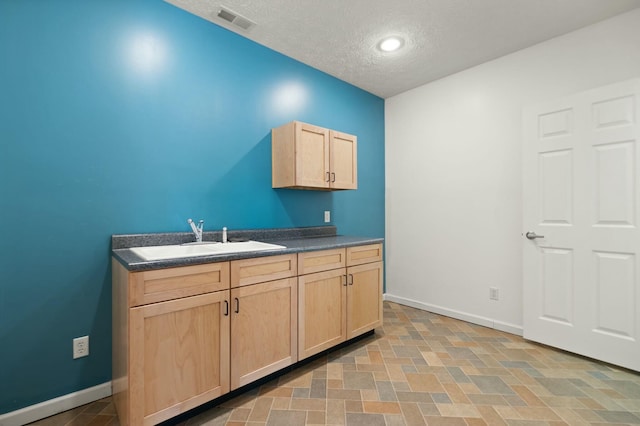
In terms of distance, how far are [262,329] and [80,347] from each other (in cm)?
108

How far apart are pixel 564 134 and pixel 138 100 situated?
10.7 ft

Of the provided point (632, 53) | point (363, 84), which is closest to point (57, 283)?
point (363, 84)

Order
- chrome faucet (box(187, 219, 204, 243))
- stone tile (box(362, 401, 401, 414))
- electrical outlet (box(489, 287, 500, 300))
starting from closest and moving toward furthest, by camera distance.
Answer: stone tile (box(362, 401, 401, 414)), chrome faucet (box(187, 219, 204, 243)), electrical outlet (box(489, 287, 500, 300))

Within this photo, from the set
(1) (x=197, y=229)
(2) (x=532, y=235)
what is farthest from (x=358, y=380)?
(2) (x=532, y=235)

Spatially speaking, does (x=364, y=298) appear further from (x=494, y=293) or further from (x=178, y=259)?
(x=178, y=259)

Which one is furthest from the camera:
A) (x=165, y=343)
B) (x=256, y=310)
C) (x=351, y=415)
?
(x=256, y=310)

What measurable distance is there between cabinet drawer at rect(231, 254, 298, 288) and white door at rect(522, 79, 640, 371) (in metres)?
2.13

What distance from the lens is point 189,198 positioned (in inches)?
83.3

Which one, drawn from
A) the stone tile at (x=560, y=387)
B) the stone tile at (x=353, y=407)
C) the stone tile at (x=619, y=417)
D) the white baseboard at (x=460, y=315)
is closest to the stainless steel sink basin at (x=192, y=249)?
the stone tile at (x=353, y=407)

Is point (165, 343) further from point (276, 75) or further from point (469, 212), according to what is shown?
point (469, 212)

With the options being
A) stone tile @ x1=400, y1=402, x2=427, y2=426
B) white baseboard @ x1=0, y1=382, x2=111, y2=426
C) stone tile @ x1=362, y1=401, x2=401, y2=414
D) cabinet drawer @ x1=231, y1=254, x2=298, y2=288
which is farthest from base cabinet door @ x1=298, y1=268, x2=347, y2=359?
white baseboard @ x1=0, y1=382, x2=111, y2=426

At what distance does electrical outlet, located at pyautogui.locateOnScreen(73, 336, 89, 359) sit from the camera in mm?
1688

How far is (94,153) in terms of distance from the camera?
1.75 meters

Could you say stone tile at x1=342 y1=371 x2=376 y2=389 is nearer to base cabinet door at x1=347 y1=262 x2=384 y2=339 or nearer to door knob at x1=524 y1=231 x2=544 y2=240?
base cabinet door at x1=347 y1=262 x2=384 y2=339
